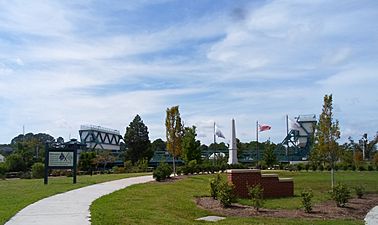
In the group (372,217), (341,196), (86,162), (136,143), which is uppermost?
(136,143)

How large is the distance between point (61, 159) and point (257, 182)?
13546 millimetres

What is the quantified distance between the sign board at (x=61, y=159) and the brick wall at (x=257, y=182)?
12.3 metres

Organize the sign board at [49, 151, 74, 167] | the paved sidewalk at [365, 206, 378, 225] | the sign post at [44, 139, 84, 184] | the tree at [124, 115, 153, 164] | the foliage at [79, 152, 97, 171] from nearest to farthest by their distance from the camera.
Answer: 1. the paved sidewalk at [365, 206, 378, 225]
2. the sign post at [44, 139, 84, 184]
3. the sign board at [49, 151, 74, 167]
4. the foliage at [79, 152, 97, 171]
5. the tree at [124, 115, 153, 164]

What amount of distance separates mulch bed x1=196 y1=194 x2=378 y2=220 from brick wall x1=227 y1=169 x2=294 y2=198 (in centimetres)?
227

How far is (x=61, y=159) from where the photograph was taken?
28844mm

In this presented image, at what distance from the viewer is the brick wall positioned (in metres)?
20.4

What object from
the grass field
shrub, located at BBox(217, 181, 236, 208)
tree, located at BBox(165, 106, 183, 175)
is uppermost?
tree, located at BBox(165, 106, 183, 175)

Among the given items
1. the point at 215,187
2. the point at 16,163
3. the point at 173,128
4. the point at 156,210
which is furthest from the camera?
the point at 16,163

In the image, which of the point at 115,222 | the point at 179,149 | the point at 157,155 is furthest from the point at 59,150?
the point at 157,155

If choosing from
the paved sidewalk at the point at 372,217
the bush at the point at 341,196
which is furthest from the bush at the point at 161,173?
the paved sidewalk at the point at 372,217

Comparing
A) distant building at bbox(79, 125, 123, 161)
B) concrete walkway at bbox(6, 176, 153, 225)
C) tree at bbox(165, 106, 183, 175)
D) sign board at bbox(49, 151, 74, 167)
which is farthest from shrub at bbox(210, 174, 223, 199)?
distant building at bbox(79, 125, 123, 161)

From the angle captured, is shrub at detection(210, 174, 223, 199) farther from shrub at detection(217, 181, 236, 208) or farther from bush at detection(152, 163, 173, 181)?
bush at detection(152, 163, 173, 181)

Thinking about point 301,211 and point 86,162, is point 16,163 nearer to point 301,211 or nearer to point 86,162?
point 86,162

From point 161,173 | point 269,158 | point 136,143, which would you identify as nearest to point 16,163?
point 136,143
